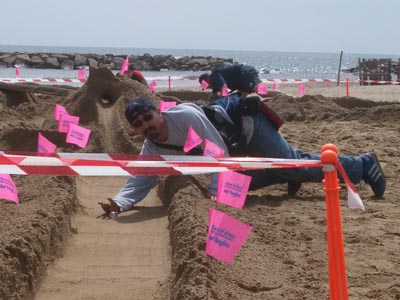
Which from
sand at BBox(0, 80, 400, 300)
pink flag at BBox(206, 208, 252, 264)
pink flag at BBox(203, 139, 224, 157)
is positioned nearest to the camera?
pink flag at BBox(206, 208, 252, 264)

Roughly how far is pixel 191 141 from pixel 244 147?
997mm

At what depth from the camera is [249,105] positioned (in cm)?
575

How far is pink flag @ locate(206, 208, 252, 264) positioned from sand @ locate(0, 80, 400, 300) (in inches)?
13.3

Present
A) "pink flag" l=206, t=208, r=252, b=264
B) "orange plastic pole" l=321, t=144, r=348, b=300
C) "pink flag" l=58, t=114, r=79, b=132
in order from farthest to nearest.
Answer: "pink flag" l=58, t=114, r=79, b=132, "pink flag" l=206, t=208, r=252, b=264, "orange plastic pole" l=321, t=144, r=348, b=300

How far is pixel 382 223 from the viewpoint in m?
5.00

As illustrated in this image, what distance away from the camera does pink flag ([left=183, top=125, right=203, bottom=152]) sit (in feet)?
16.1

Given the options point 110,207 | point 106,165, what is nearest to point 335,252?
point 106,165

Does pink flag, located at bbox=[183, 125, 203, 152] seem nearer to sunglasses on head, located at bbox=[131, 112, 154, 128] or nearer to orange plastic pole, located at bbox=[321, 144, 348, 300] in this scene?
sunglasses on head, located at bbox=[131, 112, 154, 128]

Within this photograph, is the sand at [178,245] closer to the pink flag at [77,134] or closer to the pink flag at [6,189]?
the pink flag at [6,189]

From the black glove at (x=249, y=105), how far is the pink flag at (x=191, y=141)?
789 mm

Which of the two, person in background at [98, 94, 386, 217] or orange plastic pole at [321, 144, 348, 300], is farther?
person in background at [98, 94, 386, 217]

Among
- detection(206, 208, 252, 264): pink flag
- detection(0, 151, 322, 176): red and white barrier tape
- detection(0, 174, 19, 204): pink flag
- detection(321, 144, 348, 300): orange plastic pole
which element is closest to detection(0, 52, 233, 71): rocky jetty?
detection(0, 174, 19, 204): pink flag

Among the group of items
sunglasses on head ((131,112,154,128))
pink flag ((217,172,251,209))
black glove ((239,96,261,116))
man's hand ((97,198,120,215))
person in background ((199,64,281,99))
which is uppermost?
person in background ((199,64,281,99))

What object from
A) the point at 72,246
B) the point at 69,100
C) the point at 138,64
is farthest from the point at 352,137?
the point at 138,64
